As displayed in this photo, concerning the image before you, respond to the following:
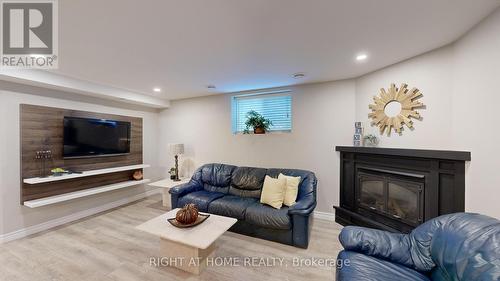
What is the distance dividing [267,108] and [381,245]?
9.47 feet

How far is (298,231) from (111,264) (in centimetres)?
220

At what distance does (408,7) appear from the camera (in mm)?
1499

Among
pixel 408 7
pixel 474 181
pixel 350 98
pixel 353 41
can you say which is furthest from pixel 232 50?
pixel 474 181

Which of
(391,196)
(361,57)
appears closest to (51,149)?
(361,57)

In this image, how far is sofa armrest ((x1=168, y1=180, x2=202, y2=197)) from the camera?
133 inches

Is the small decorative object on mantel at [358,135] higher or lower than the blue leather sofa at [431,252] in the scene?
higher

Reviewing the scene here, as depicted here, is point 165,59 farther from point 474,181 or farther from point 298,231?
point 474,181

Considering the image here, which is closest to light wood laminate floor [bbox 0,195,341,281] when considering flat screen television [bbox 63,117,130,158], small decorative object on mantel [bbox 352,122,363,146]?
flat screen television [bbox 63,117,130,158]

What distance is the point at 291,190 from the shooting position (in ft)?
9.84

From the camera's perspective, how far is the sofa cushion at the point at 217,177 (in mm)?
3713

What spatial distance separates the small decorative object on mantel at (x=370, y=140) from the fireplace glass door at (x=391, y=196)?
435 mm

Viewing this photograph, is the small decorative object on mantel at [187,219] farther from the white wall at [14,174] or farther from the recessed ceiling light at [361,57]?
the recessed ceiling light at [361,57]

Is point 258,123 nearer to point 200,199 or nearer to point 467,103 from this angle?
point 200,199

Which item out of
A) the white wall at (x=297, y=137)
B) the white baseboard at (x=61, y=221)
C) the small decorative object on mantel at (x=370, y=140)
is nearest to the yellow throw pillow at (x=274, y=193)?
the white wall at (x=297, y=137)
